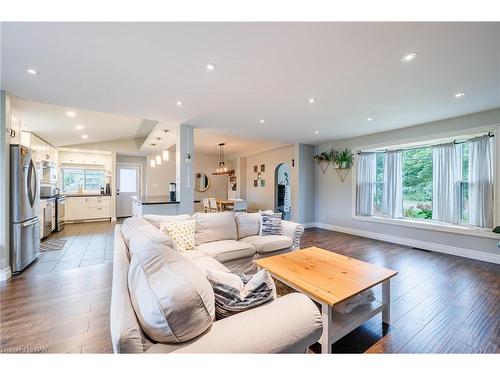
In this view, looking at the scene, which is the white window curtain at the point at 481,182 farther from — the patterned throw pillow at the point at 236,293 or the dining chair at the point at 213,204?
the dining chair at the point at 213,204

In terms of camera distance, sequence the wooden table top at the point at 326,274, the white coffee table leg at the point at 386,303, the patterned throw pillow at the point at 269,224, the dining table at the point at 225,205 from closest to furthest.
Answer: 1. the wooden table top at the point at 326,274
2. the white coffee table leg at the point at 386,303
3. the patterned throw pillow at the point at 269,224
4. the dining table at the point at 225,205

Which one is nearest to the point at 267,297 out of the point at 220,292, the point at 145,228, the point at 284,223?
the point at 220,292

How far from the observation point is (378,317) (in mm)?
1991

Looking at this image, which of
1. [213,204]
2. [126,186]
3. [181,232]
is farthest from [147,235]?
[126,186]

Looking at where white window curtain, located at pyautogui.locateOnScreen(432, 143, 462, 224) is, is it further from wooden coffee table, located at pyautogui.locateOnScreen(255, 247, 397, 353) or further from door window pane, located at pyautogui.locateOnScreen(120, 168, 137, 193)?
door window pane, located at pyautogui.locateOnScreen(120, 168, 137, 193)

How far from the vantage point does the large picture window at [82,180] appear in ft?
22.2

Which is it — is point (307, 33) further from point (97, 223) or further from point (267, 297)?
point (97, 223)

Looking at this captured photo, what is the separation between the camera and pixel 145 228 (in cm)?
203

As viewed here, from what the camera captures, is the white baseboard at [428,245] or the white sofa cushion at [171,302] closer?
the white sofa cushion at [171,302]

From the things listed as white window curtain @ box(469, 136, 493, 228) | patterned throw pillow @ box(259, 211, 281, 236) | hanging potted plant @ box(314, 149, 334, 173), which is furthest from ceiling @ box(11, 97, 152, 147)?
white window curtain @ box(469, 136, 493, 228)

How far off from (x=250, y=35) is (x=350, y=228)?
5.12 meters

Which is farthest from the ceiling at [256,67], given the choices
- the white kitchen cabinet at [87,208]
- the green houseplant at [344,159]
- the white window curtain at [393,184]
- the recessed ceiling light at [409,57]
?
the white kitchen cabinet at [87,208]

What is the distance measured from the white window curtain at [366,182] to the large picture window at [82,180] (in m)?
8.02

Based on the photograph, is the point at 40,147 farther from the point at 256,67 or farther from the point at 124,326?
the point at 124,326
